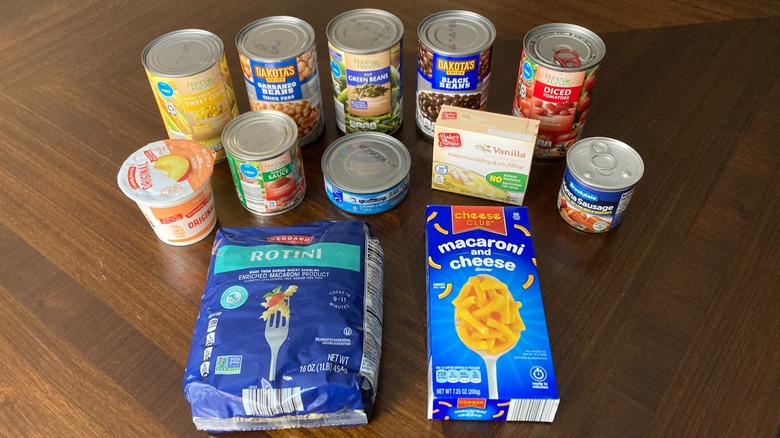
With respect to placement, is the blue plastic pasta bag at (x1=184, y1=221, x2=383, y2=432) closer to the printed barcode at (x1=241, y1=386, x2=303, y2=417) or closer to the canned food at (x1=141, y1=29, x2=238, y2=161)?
the printed barcode at (x1=241, y1=386, x2=303, y2=417)

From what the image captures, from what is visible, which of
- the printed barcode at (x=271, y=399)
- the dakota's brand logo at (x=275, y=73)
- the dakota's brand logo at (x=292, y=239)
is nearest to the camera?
the printed barcode at (x=271, y=399)

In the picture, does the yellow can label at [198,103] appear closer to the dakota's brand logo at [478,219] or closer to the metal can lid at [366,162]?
the metal can lid at [366,162]

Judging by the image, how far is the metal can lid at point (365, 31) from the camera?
3.41 ft

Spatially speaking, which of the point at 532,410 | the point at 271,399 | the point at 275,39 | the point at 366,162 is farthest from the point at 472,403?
the point at 275,39

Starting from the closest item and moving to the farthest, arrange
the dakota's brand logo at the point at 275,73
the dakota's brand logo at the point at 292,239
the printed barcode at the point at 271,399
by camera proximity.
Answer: the printed barcode at the point at 271,399 → the dakota's brand logo at the point at 292,239 → the dakota's brand logo at the point at 275,73

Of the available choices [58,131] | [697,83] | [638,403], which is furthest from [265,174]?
[697,83]

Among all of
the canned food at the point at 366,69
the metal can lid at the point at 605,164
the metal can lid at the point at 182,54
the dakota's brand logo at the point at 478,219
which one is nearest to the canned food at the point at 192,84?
the metal can lid at the point at 182,54

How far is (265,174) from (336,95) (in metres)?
0.23

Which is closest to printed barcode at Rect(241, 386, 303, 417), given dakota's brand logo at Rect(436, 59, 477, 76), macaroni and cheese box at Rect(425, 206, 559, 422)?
macaroni and cheese box at Rect(425, 206, 559, 422)

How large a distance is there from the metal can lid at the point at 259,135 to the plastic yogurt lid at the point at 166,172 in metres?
0.05

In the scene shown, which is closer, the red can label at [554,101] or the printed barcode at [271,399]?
the printed barcode at [271,399]

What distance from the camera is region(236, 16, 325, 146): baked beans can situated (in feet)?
3.40

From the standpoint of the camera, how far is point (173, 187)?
962 millimetres

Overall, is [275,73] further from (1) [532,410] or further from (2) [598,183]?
(1) [532,410]
